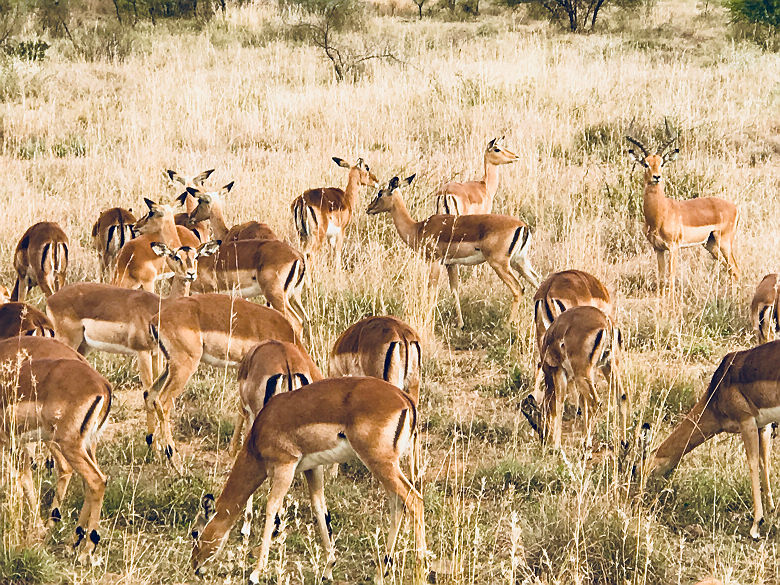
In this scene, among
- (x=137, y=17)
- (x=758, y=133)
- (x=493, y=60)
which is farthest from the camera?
(x=137, y=17)

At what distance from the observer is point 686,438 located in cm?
505

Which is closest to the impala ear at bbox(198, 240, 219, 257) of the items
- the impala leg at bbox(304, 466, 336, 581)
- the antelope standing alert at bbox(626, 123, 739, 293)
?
the impala leg at bbox(304, 466, 336, 581)

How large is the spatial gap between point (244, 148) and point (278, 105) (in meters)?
1.59

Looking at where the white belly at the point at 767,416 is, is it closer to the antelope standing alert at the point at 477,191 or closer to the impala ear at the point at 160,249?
the impala ear at the point at 160,249

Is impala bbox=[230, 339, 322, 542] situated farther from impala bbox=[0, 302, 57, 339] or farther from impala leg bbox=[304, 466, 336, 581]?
impala bbox=[0, 302, 57, 339]

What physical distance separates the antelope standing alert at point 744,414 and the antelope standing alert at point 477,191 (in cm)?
474

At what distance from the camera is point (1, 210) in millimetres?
9516

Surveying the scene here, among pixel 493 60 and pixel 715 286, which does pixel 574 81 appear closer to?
pixel 493 60

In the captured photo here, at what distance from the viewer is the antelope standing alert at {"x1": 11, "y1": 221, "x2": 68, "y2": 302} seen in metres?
7.68

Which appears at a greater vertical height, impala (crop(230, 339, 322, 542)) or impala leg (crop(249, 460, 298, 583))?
impala (crop(230, 339, 322, 542))

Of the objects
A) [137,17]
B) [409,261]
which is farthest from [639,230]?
[137,17]

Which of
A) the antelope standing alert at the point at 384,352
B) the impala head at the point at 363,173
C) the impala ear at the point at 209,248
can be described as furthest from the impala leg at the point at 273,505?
the impala head at the point at 363,173

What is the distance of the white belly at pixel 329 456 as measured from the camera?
427 cm

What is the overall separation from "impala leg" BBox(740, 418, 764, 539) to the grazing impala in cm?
280
